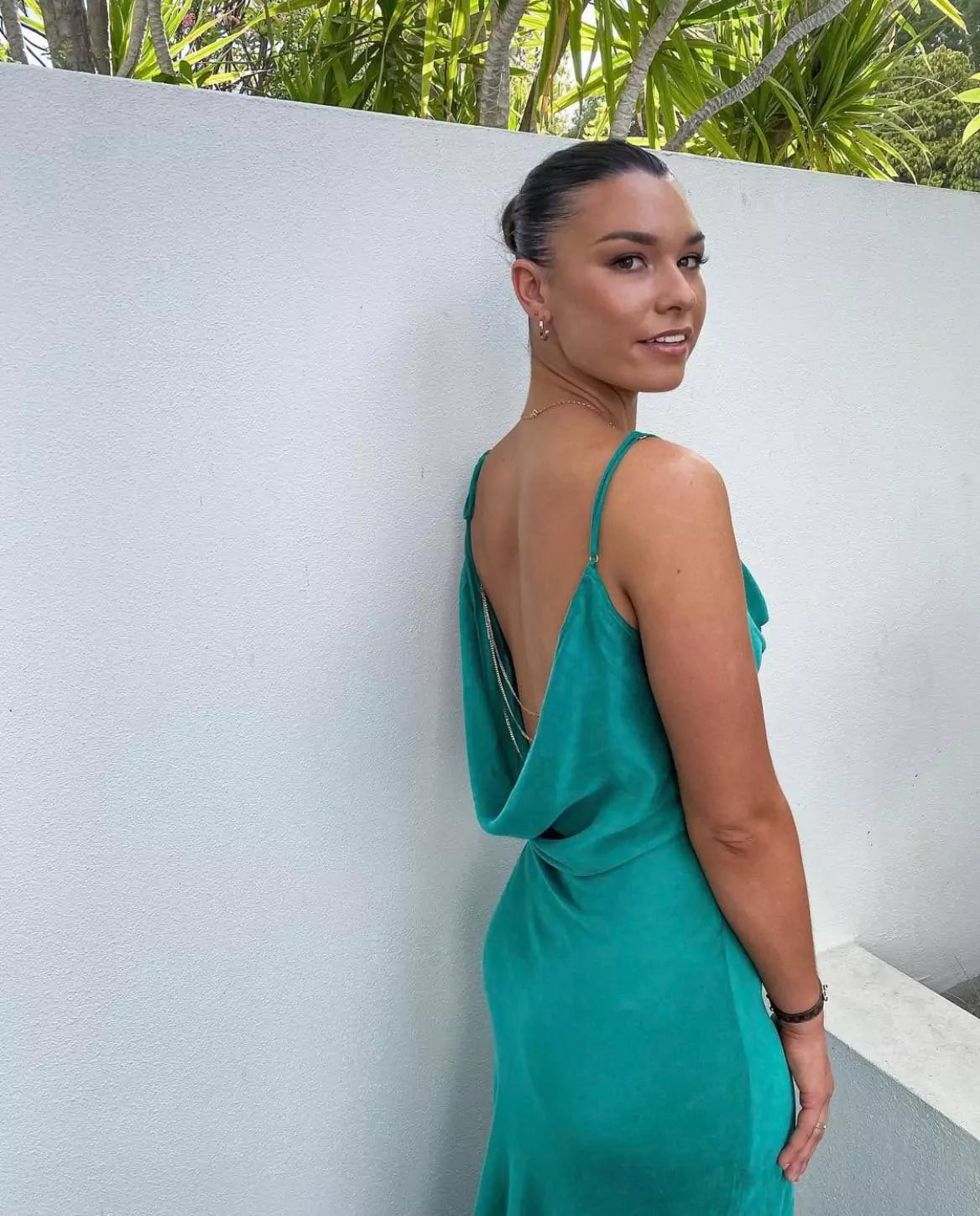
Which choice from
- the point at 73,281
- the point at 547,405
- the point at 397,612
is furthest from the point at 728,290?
the point at 73,281

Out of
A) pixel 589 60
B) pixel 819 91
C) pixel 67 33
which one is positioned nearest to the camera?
pixel 67 33

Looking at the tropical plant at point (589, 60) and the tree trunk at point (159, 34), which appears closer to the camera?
the tree trunk at point (159, 34)

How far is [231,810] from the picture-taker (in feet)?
4.89

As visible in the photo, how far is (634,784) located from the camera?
124 centimetres

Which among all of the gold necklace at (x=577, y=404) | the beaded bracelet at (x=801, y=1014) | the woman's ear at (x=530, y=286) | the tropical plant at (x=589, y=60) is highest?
the tropical plant at (x=589, y=60)

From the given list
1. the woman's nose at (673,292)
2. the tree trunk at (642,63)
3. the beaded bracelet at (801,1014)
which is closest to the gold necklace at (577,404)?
the woman's nose at (673,292)

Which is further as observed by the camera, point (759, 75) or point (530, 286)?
point (759, 75)

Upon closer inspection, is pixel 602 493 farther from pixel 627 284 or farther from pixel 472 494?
pixel 472 494

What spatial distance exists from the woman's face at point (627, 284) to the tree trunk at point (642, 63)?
0.95m

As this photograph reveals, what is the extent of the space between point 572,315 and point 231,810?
2.60ft

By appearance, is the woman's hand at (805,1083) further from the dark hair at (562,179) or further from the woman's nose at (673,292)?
the dark hair at (562,179)

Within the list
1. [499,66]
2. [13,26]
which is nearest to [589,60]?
[499,66]

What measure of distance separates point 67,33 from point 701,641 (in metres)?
1.86

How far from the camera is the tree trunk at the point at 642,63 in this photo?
2.08m
